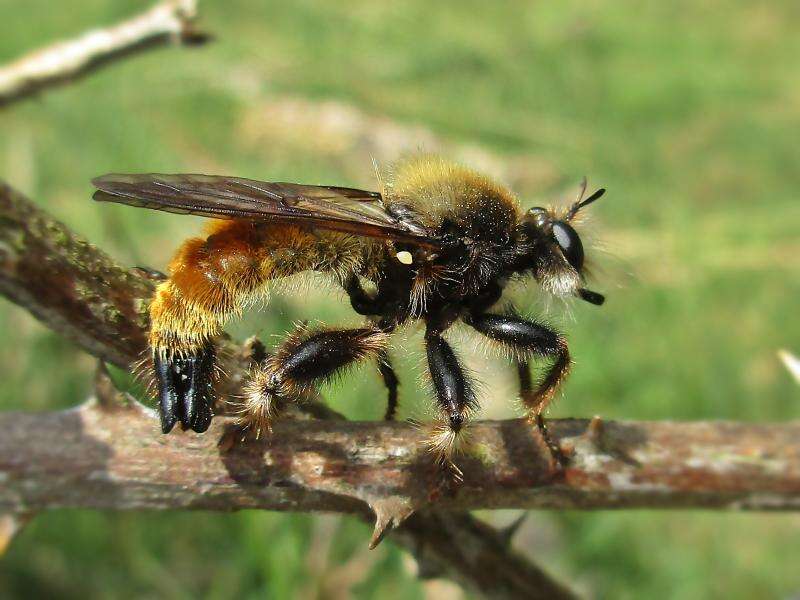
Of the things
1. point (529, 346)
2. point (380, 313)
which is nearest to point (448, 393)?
point (529, 346)

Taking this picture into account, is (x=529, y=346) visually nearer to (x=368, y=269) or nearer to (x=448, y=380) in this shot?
(x=448, y=380)

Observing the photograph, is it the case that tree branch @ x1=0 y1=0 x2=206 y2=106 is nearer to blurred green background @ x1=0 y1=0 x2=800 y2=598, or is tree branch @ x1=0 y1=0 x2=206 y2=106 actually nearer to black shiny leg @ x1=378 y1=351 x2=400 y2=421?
blurred green background @ x1=0 y1=0 x2=800 y2=598

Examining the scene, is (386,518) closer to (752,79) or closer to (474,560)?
(474,560)

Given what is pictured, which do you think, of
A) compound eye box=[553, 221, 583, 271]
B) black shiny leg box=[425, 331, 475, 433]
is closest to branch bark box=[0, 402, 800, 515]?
black shiny leg box=[425, 331, 475, 433]

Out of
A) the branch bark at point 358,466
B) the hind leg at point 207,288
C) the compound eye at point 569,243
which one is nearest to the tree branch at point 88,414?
the branch bark at point 358,466

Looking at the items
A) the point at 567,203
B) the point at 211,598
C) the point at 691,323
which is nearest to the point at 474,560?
the point at 567,203

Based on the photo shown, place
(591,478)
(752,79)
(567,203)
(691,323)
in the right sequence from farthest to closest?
1. (752,79)
2. (691,323)
3. (567,203)
4. (591,478)

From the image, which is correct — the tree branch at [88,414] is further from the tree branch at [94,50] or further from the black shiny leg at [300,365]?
the tree branch at [94,50]
